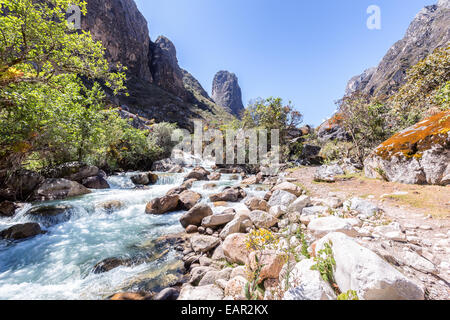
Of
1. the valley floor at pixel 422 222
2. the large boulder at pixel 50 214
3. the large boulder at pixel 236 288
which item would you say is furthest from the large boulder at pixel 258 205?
the large boulder at pixel 50 214

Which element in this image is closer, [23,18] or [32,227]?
[23,18]

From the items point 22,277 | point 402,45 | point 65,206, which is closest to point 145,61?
point 65,206

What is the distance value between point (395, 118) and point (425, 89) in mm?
5378

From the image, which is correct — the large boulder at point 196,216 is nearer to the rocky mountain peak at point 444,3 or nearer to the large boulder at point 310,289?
the large boulder at point 310,289

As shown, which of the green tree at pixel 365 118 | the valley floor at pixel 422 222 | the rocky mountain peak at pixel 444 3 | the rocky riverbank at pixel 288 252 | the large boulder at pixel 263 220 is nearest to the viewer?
the rocky riverbank at pixel 288 252

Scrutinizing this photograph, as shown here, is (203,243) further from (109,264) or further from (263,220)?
(109,264)

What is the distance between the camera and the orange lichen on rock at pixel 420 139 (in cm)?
574

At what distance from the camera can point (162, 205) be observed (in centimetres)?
793

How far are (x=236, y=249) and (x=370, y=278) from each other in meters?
2.48

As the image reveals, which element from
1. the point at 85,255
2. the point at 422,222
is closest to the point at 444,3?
the point at 422,222

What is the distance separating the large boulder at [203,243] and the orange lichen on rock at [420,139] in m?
7.81

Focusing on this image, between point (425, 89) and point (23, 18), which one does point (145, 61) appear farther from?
point (425, 89)

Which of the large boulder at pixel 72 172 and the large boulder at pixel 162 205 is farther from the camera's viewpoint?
the large boulder at pixel 72 172
